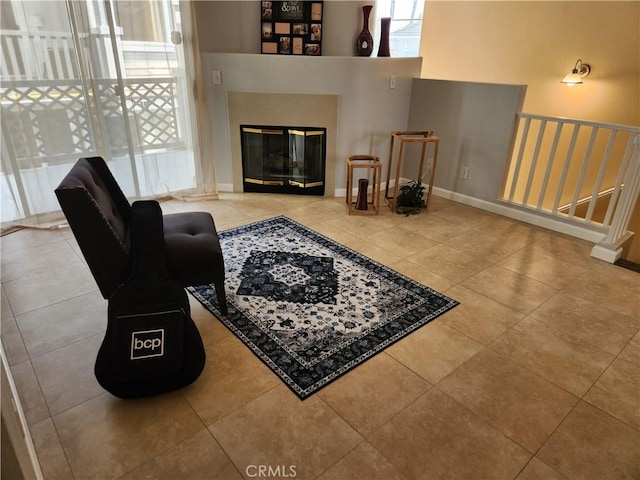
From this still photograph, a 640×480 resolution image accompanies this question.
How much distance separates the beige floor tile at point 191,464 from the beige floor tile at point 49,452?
0.23 metres

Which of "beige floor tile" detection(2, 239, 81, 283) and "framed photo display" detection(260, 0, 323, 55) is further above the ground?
"framed photo display" detection(260, 0, 323, 55)

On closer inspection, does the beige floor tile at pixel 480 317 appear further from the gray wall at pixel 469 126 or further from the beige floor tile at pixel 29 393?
the beige floor tile at pixel 29 393

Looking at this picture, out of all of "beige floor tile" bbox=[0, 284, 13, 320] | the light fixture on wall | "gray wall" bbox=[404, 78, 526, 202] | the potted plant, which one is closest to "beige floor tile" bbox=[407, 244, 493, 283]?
the potted plant

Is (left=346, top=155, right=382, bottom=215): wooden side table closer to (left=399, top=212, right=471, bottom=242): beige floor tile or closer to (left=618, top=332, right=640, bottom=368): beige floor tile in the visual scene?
(left=399, top=212, right=471, bottom=242): beige floor tile

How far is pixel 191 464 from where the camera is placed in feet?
4.93

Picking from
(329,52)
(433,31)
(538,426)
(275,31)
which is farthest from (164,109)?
(433,31)

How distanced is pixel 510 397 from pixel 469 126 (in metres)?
2.83

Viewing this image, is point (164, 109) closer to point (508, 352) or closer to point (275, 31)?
point (275, 31)

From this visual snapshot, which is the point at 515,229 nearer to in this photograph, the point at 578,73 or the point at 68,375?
the point at 578,73

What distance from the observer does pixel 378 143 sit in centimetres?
423

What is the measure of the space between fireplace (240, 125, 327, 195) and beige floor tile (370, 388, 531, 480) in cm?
285

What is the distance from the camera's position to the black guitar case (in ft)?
5.54

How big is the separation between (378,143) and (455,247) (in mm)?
1507

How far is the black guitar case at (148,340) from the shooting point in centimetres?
169
